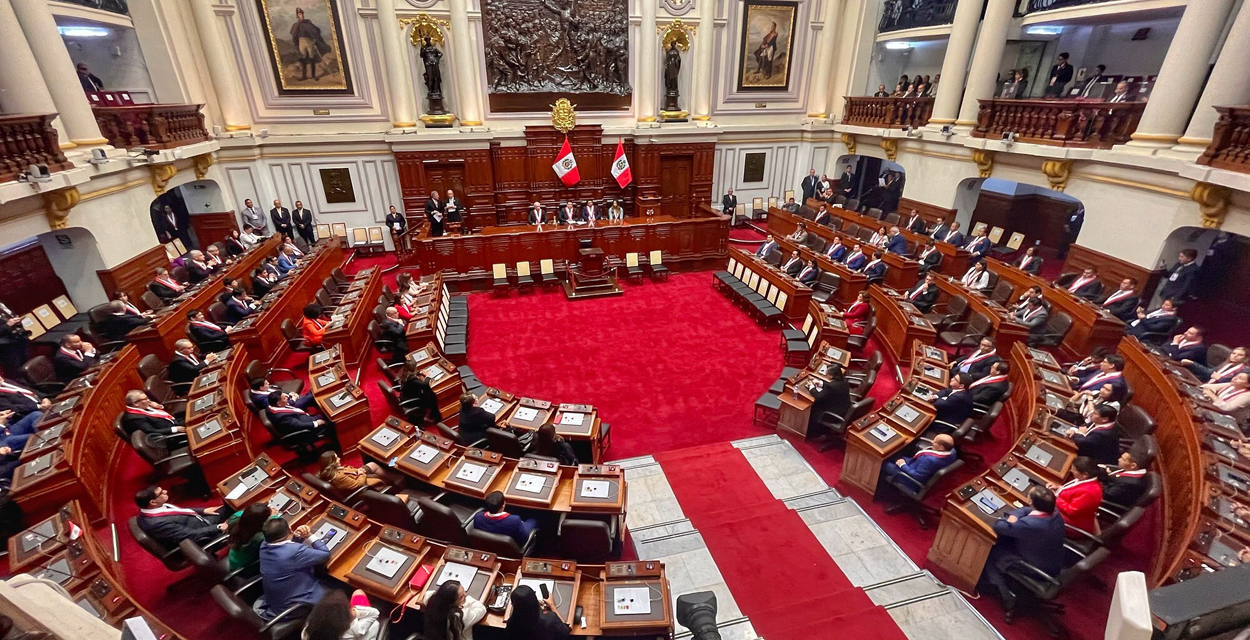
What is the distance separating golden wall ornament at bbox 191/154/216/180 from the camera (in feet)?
43.7

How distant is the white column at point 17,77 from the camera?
8453mm

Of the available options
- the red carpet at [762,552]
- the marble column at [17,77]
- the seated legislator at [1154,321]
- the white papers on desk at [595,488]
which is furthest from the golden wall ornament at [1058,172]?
the marble column at [17,77]

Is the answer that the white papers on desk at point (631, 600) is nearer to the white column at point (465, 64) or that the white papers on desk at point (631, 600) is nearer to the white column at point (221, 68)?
the white column at point (465, 64)

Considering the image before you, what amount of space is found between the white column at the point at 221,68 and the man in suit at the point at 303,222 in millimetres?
2578

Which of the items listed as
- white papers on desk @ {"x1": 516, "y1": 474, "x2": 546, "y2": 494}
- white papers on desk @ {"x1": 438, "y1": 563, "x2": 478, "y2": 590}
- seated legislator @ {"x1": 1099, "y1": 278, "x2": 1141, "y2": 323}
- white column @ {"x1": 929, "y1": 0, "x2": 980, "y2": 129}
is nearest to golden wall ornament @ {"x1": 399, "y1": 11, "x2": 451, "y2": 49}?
white column @ {"x1": 929, "y1": 0, "x2": 980, "y2": 129}

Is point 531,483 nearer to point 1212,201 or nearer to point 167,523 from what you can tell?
point 167,523

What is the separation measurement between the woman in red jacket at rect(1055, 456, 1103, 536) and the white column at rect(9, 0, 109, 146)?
15.9 m

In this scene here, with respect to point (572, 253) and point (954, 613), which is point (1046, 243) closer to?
point (572, 253)

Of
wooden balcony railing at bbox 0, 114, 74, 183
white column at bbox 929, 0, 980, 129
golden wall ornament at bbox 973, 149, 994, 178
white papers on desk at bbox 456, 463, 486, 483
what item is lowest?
white papers on desk at bbox 456, 463, 486, 483

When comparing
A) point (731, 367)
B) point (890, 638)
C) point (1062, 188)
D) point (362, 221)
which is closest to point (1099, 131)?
point (1062, 188)

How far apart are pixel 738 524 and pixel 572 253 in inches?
373

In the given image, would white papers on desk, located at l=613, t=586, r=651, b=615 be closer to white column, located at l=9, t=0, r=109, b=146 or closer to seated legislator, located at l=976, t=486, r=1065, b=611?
seated legislator, located at l=976, t=486, r=1065, b=611

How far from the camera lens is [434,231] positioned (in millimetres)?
15062

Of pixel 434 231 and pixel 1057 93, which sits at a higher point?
pixel 1057 93
